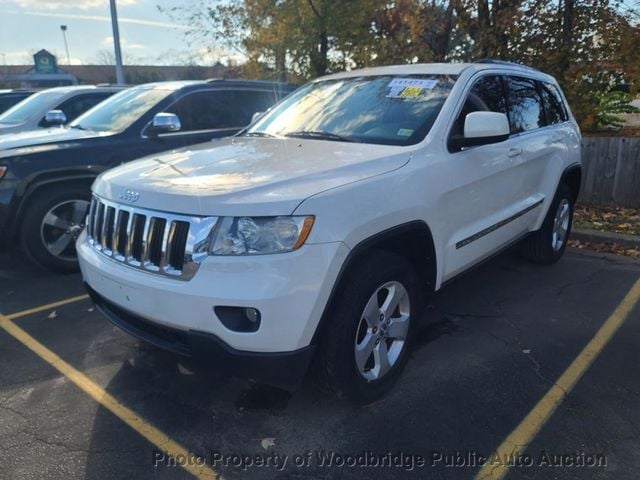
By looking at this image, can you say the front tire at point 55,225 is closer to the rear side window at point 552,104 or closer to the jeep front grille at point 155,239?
the jeep front grille at point 155,239

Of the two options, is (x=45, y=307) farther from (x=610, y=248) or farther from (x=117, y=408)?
(x=610, y=248)

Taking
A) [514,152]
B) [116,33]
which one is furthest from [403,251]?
[116,33]

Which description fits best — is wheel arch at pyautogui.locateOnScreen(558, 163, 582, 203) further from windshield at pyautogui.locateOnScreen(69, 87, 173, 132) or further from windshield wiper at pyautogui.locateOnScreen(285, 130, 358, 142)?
windshield at pyautogui.locateOnScreen(69, 87, 173, 132)

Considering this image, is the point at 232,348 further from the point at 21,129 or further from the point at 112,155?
the point at 21,129

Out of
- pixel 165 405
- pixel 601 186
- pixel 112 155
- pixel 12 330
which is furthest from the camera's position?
pixel 601 186

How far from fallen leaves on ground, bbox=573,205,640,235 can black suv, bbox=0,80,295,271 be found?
4502 mm

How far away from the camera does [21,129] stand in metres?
7.48

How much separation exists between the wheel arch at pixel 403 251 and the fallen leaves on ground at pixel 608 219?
157 inches

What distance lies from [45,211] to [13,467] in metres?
3.06

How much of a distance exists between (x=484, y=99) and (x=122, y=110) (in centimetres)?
397

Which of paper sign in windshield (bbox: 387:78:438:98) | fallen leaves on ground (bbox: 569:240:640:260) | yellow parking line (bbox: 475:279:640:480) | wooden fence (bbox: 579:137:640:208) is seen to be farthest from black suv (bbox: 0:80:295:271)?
wooden fence (bbox: 579:137:640:208)

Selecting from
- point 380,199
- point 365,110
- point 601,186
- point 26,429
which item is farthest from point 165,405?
point 601,186

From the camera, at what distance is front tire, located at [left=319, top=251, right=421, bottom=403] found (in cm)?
258

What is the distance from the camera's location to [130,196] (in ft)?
8.99
